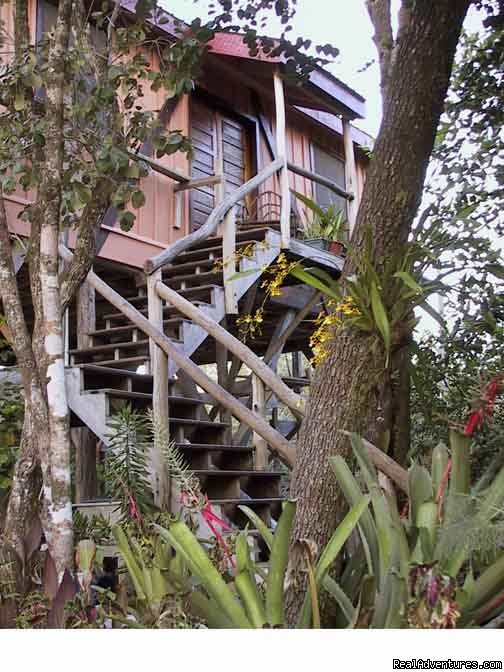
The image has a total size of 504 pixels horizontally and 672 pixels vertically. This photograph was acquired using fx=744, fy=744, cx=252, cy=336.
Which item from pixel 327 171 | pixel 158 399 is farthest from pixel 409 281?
pixel 327 171

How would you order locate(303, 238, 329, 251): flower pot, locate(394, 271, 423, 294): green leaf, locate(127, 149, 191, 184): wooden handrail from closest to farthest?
locate(394, 271, 423, 294): green leaf, locate(127, 149, 191, 184): wooden handrail, locate(303, 238, 329, 251): flower pot

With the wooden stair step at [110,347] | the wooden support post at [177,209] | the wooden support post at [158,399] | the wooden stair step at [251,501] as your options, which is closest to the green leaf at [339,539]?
the wooden support post at [158,399]

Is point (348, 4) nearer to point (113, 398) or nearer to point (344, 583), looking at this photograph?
point (113, 398)

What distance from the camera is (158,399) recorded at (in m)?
3.70

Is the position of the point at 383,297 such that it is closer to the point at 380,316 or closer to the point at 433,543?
the point at 380,316

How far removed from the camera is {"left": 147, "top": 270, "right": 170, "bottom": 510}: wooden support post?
347 centimetres

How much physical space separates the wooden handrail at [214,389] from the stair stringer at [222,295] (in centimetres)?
48

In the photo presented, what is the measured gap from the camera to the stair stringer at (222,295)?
449 cm

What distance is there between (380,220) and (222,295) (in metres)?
2.86

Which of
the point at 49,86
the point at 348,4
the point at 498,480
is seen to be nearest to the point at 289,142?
the point at 348,4

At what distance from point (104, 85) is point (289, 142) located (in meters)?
5.55

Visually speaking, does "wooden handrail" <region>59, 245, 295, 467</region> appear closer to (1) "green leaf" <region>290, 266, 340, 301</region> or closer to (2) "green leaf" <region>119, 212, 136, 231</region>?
(2) "green leaf" <region>119, 212, 136, 231</region>

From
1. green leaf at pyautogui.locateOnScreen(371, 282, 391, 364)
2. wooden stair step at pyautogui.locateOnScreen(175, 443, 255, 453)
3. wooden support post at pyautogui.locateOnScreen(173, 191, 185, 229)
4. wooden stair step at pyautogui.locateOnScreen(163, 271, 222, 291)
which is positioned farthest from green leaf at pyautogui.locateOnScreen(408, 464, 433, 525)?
wooden support post at pyautogui.locateOnScreen(173, 191, 185, 229)

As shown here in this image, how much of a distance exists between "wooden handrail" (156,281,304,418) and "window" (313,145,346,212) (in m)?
5.56
